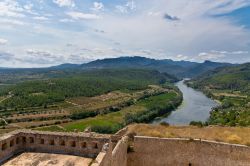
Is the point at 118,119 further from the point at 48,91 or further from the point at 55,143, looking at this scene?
the point at 55,143

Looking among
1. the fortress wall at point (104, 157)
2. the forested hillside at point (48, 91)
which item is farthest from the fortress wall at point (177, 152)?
the forested hillside at point (48, 91)

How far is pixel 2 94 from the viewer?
373 ft

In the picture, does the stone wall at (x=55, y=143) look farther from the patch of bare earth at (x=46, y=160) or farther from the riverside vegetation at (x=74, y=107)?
the riverside vegetation at (x=74, y=107)

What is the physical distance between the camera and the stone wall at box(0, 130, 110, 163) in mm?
14258

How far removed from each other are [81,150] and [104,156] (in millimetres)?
2745

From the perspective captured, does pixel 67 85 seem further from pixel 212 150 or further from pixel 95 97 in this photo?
pixel 212 150

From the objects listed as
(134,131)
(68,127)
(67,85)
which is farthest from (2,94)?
(134,131)

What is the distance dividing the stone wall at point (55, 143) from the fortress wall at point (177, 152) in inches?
117

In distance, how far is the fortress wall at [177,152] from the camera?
16.2m

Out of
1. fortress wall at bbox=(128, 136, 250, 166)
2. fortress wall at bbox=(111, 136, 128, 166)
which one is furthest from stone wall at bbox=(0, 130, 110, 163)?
fortress wall at bbox=(128, 136, 250, 166)

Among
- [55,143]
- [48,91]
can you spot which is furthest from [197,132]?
[48,91]

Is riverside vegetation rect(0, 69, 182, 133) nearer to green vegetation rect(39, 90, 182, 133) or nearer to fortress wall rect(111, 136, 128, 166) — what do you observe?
green vegetation rect(39, 90, 182, 133)

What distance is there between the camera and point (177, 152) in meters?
16.6

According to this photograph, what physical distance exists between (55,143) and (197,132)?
8032 millimetres
